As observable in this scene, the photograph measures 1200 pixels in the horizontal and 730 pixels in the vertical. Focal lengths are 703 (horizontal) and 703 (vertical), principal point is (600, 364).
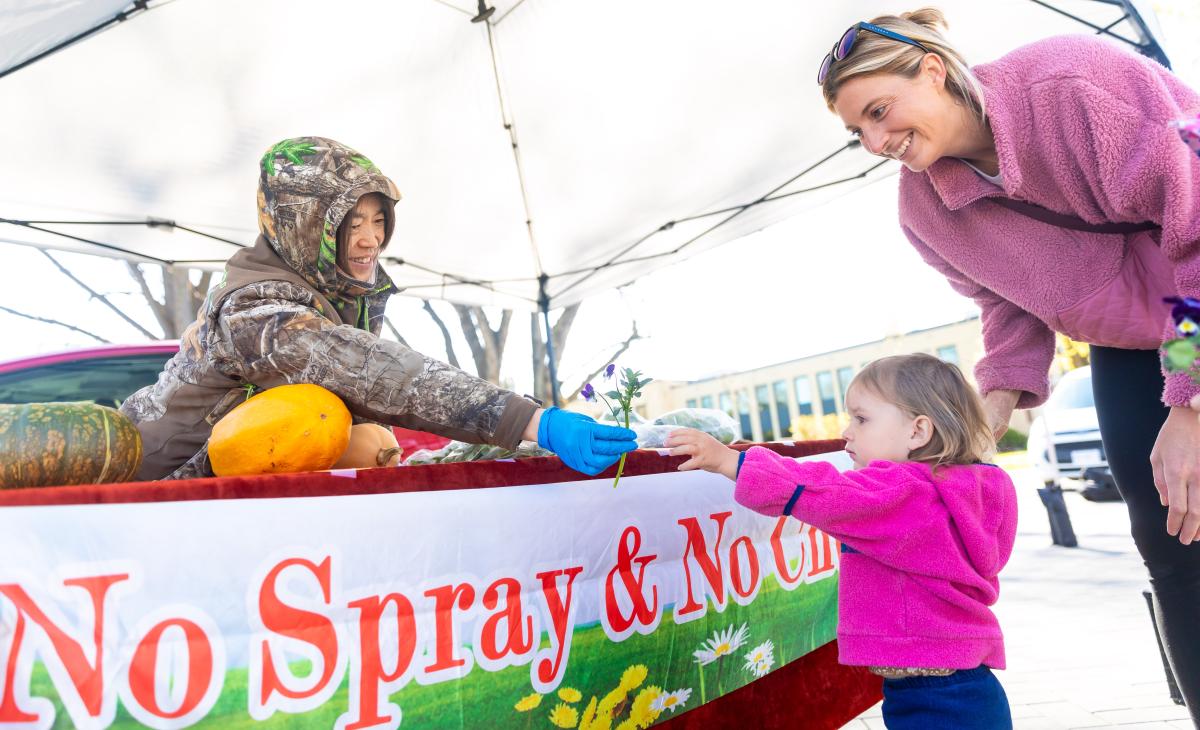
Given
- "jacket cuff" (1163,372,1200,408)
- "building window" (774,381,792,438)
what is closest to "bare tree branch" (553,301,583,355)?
"jacket cuff" (1163,372,1200,408)

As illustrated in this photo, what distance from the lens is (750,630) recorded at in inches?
78.4

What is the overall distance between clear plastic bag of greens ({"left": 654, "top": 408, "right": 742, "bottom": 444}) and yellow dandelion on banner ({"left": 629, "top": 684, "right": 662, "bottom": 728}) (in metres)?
0.98

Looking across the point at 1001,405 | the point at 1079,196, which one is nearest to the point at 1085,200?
the point at 1079,196

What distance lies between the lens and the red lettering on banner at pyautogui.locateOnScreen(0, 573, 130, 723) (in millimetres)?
876

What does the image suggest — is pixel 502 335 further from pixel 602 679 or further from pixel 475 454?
pixel 602 679

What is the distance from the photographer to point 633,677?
5.26 ft

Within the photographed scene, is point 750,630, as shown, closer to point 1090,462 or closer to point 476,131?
point 476,131

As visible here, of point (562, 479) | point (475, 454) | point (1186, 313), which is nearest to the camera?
point (1186, 313)

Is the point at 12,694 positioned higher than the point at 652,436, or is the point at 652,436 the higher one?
the point at 652,436

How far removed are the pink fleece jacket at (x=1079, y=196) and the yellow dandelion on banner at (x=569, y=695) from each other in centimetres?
131

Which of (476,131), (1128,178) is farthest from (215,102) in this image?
(1128,178)

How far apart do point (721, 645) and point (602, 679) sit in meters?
0.46

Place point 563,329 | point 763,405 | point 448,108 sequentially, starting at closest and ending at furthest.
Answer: point 448,108 < point 563,329 < point 763,405

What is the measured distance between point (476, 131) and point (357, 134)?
89 cm
